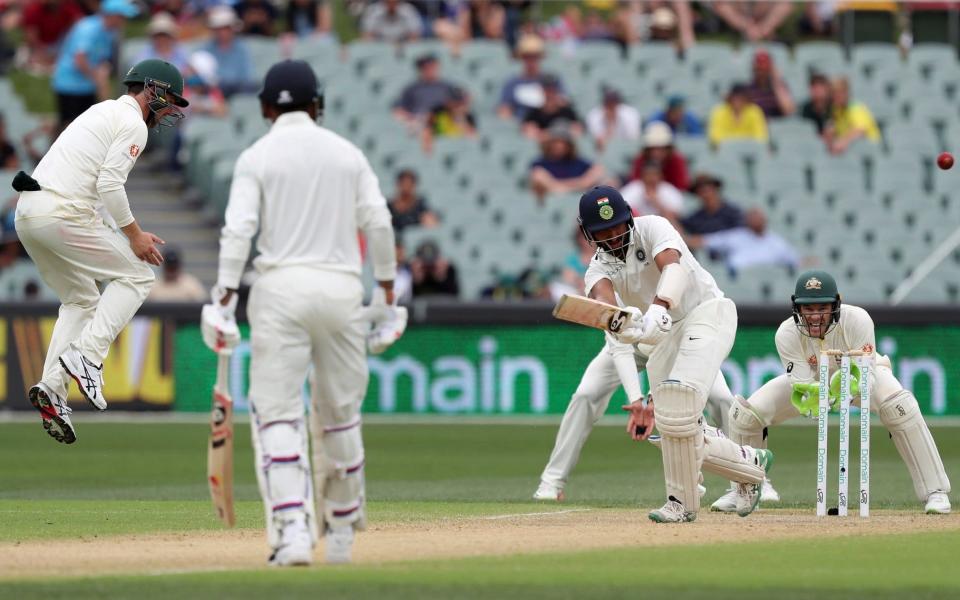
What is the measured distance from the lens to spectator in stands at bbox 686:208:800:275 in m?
21.5

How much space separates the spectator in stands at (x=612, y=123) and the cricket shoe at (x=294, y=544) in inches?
608

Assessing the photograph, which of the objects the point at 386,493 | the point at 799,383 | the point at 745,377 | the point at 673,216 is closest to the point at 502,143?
the point at 673,216

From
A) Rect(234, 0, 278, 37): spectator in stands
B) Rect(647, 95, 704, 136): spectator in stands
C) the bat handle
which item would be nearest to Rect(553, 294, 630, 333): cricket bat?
the bat handle

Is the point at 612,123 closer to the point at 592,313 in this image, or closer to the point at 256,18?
the point at 256,18

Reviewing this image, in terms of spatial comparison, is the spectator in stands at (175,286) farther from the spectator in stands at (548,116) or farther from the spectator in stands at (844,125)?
the spectator in stands at (844,125)

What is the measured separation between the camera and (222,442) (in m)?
8.26

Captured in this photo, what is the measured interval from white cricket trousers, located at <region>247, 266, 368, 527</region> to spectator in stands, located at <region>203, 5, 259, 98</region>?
48.8 ft

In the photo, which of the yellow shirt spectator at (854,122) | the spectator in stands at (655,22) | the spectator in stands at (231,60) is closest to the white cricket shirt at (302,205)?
the spectator in stands at (231,60)

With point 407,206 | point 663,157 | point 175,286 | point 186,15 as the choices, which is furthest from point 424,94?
point 175,286

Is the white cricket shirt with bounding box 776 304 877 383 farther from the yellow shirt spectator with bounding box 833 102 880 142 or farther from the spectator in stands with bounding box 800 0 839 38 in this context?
the spectator in stands with bounding box 800 0 839 38

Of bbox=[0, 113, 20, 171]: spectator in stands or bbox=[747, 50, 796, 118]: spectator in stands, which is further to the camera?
bbox=[747, 50, 796, 118]: spectator in stands

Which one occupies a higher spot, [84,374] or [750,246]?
[750,246]

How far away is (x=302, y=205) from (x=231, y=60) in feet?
49.4

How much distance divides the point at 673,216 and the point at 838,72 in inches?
210
